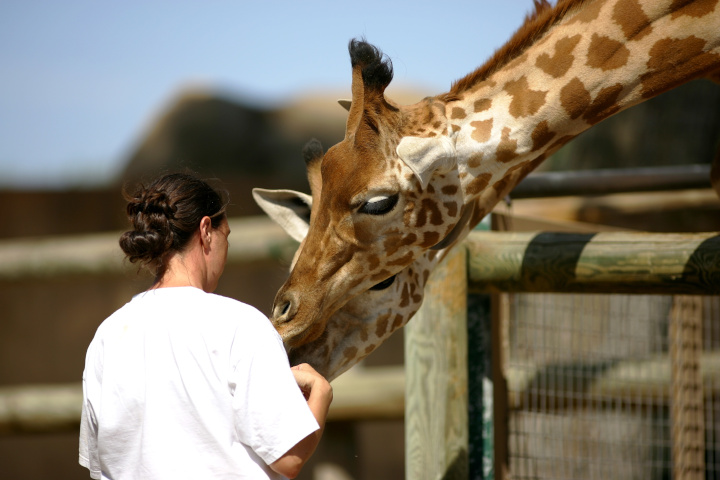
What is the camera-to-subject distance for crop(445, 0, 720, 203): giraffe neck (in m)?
2.26

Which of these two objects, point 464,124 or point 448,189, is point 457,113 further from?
point 448,189

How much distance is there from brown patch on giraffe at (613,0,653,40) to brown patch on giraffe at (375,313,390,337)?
1167mm

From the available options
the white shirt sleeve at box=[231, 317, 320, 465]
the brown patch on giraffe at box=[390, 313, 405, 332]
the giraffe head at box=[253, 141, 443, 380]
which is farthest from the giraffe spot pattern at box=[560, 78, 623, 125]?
the white shirt sleeve at box=[231, 317, 320, 465]

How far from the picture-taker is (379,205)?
221cm

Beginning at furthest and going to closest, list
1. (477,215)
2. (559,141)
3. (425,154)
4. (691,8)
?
(477,215) → (559,141) → (691,8) → (425,154)

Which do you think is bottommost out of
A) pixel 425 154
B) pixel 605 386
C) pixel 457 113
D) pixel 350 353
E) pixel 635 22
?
pixel 605 386

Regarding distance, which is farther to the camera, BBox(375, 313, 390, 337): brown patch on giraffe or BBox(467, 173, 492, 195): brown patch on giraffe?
BBox(375, 313, 390, 337): brown patch on giraffe

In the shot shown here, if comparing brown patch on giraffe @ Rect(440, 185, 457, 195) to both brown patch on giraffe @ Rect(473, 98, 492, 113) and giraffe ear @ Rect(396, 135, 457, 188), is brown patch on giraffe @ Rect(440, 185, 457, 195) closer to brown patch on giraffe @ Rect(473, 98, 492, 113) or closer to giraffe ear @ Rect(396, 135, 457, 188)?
giraffe ear @ Rect(396, 135, 457, 188)

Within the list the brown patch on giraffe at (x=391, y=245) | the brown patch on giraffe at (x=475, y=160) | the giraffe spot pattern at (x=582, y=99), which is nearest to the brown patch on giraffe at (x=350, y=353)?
the brown patch on giraffe at (x=391, y=245)

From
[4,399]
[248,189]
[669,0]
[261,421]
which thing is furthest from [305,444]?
[248,189]

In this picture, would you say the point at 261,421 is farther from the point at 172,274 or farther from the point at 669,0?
the point at 669,0

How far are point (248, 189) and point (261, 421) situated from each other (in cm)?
1080

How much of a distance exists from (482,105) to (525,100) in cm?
13

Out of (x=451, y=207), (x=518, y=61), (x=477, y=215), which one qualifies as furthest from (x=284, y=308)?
(x=518, y=61)
